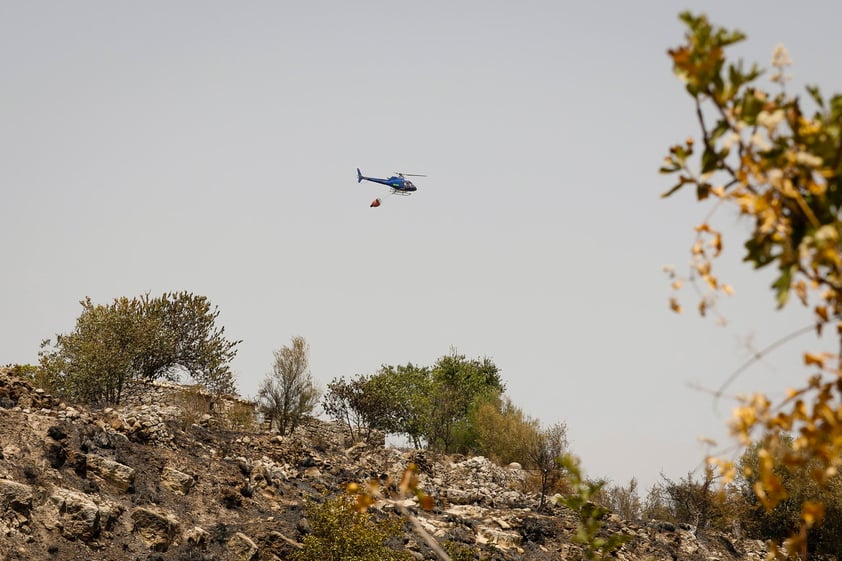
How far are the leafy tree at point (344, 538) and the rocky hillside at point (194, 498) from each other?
39.8 inches

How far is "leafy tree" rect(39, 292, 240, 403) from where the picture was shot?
3297cm

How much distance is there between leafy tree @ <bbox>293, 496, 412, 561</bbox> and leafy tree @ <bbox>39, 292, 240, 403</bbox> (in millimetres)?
16467

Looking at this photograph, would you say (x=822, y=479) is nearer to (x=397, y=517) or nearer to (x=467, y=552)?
(x=467, y=552)

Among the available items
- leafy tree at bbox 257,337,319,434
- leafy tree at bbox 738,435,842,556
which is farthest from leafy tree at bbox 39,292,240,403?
leafy tree at bbox 738,435,842,556

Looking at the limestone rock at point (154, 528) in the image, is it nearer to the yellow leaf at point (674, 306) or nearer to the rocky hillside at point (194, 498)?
the rocky hillside at point (194, 498)

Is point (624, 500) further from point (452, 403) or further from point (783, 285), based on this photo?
point (783, 285)

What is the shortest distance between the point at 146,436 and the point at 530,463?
22.7 meters

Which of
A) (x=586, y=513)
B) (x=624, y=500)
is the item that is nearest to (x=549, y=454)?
(x=624, y=500)

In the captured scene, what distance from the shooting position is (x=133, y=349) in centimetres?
3459

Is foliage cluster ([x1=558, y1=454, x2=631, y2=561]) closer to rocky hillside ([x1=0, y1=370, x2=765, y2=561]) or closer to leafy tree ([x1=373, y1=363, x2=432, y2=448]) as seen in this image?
rocky hillside ([x1=0, y1=370, x2=765, y2=561])

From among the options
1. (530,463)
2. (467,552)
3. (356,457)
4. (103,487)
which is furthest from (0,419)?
(530,463)

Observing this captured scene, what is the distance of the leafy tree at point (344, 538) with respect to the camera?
1919 cm

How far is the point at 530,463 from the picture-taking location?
135ft

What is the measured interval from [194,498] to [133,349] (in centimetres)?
1354
